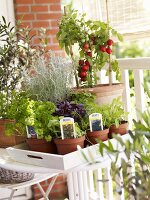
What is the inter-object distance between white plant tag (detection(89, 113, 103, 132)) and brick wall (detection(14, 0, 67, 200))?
5.42 ft

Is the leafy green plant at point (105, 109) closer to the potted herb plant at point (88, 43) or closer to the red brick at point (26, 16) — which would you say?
the potted herb plant at point (88, 43)

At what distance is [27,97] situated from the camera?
2.24 m

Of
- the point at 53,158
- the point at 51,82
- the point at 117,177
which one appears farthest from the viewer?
the point at 117,177

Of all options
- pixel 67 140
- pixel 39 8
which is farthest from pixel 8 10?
pixel 67 140

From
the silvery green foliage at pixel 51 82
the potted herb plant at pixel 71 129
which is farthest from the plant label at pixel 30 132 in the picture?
the silvery green foliage at pixel 51 82

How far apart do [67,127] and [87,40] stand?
69 centimetres

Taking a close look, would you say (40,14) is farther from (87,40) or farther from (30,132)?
(30,132)

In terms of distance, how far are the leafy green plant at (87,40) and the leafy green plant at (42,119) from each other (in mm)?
462

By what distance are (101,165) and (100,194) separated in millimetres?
1152

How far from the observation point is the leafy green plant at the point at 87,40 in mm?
2387

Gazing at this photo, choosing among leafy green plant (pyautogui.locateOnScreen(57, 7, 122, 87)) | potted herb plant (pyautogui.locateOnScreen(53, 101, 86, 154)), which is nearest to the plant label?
potted herb plant (pyautogui.locateOnScreen(53, 101, 86, 154))

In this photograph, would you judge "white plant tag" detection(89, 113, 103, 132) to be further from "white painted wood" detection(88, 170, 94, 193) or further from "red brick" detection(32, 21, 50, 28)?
"red brick" detection(32, 21, 50, 28)

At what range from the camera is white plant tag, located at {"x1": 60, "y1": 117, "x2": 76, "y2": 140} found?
6.22 feet

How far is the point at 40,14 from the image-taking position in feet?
11.6
